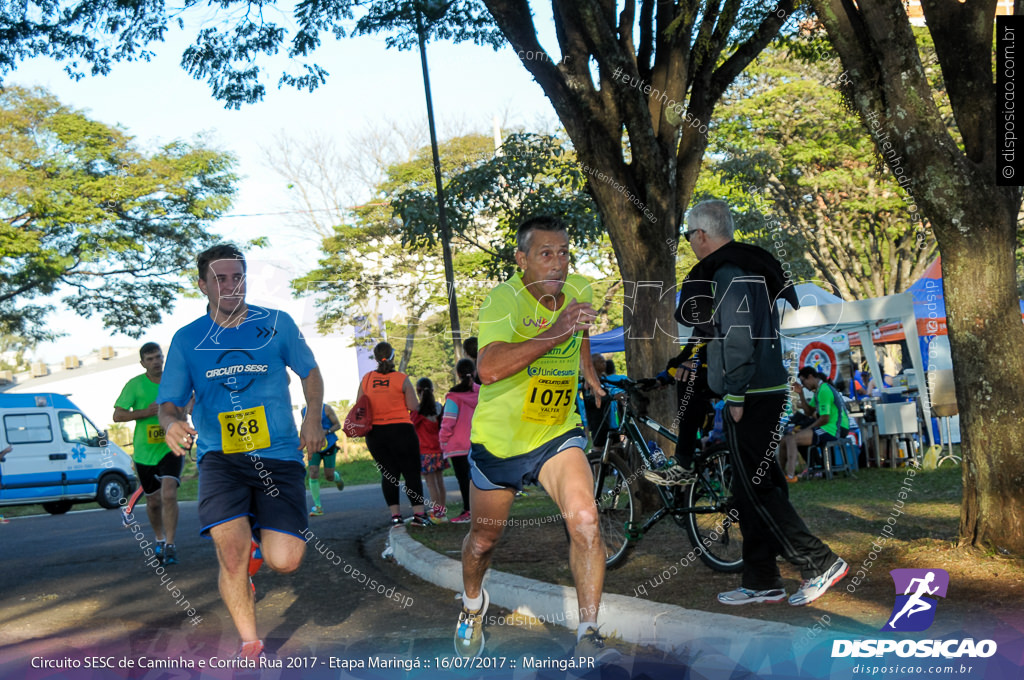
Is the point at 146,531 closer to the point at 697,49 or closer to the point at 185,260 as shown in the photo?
the point at 697,49

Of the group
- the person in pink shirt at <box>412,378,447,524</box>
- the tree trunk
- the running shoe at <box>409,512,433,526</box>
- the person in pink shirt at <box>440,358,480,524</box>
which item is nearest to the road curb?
the tree trunk

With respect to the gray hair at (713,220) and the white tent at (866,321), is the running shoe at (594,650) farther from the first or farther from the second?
the white tent at (866,321)

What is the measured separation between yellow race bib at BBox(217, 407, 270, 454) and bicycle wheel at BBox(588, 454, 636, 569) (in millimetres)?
2536

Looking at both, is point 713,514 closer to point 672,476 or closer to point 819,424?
point 672,476

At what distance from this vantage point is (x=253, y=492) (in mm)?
4887

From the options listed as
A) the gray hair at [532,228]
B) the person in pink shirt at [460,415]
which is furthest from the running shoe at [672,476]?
the person in pink shirt at [460,415]

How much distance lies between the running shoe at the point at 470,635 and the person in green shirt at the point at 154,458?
4.36 meters

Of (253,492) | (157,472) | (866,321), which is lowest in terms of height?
(157,472)

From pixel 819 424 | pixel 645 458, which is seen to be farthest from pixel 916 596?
pixel 819 424

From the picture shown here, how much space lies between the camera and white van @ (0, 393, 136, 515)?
19600mm

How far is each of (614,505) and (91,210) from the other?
22.7 m

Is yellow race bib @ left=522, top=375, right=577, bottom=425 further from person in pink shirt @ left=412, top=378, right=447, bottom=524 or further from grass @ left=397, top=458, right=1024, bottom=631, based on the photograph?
person in pink shirt @ left=412, top=378, right=447, bottom=524

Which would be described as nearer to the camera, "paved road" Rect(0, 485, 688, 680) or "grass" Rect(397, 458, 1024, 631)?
"grass" Rect(397, 458, 1024, 631)

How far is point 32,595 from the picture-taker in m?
7.28
